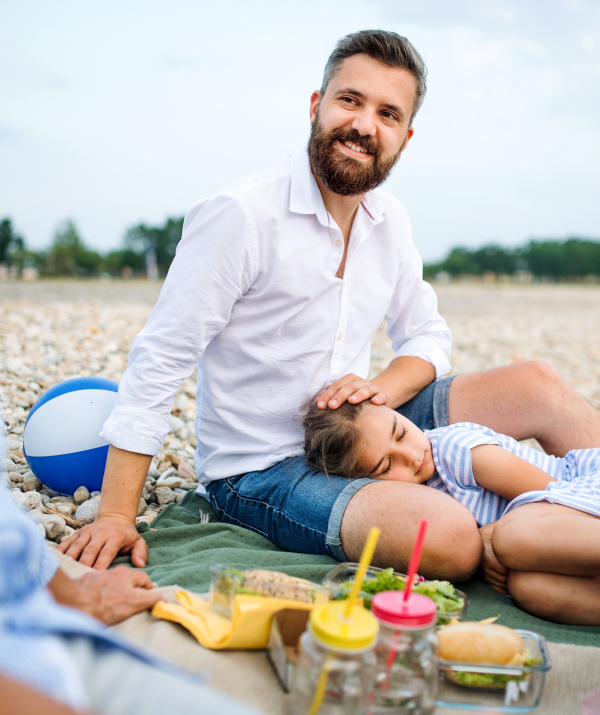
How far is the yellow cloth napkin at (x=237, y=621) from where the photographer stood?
5.28 ft

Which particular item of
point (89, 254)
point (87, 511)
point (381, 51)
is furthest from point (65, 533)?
point (89, 254)

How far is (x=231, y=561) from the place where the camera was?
236 cm

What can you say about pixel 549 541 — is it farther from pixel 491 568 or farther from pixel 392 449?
pixel 392 449

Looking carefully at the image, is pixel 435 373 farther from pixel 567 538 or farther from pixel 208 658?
pixel 208 658

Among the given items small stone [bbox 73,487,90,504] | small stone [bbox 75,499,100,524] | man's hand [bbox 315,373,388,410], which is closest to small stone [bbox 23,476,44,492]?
small stone [bbox 73,487,90,504]

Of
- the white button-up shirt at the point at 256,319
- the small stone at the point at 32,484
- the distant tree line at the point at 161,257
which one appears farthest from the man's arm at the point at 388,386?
the distant tree line at the point at 161,257

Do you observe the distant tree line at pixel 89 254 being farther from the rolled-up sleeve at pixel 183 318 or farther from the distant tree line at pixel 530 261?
the rolled-up sleeve at pixel 183 318

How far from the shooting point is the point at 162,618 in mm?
1800

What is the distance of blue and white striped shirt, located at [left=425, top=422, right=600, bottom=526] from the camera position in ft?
8.08

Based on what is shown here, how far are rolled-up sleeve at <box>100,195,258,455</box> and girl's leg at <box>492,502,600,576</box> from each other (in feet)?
4.29

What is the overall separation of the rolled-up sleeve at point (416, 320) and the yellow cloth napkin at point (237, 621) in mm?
1876

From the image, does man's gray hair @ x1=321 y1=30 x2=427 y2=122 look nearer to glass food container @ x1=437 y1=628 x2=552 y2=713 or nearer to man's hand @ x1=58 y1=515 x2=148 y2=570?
man's hand @ x1=58 y1=515 x2=148 y2=570

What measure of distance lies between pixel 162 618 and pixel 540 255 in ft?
290

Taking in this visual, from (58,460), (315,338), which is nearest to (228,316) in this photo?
(315,338)
